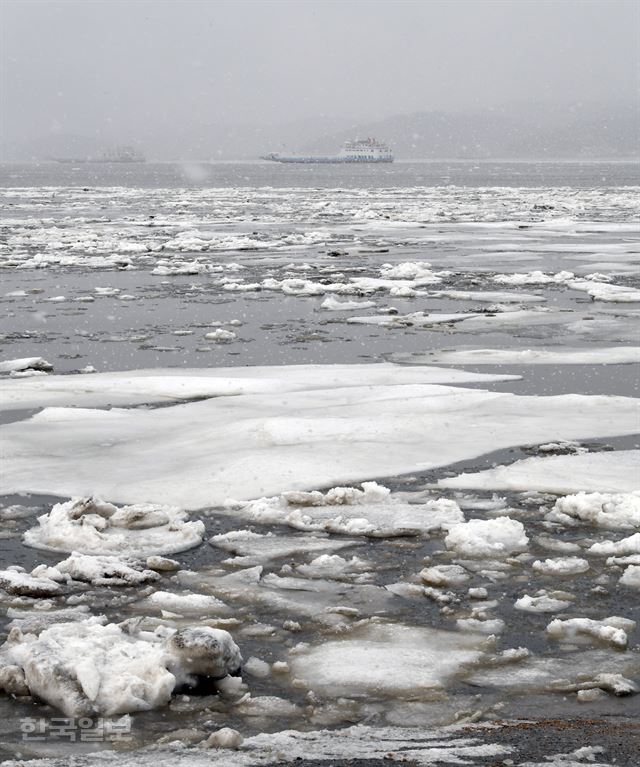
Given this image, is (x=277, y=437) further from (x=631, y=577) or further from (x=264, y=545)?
(x=631, y=577)

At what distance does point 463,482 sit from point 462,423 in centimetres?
133

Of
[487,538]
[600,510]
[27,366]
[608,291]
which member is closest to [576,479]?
[600,510]

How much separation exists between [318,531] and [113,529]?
36.4 inches

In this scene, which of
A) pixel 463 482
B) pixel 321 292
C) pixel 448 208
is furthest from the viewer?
pixel 448 208

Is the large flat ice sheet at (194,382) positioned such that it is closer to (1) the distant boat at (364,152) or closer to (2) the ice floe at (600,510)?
(2) the ice floe at (600,510)

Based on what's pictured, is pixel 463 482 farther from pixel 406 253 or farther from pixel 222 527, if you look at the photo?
pixel 406 253

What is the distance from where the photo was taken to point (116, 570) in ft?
14.6

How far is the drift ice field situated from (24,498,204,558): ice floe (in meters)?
0.01

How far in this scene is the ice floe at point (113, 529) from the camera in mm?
4812

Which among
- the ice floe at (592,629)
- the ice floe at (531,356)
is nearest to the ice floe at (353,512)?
the ice floe at (592,629)

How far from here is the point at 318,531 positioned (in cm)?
505

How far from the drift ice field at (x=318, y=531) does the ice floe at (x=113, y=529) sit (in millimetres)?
13

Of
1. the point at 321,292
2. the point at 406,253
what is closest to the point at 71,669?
the point at 321,292

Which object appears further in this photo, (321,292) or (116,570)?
(321,292)
